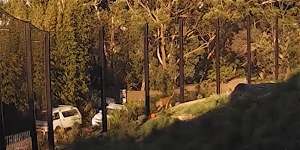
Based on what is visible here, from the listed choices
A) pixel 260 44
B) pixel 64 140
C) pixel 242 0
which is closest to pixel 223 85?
pixel 260 44

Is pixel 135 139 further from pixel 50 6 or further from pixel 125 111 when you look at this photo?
pixel 50 6

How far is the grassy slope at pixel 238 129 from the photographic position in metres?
5.73

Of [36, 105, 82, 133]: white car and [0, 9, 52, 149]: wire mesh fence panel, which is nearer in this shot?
[0, 9, 52, 149]: wire mesh fence panel

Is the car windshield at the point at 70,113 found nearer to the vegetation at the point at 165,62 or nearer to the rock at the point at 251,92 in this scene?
the vegetation at the point at 165,62

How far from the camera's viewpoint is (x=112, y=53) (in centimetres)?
1705

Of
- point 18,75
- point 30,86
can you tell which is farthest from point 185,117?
point 18,75

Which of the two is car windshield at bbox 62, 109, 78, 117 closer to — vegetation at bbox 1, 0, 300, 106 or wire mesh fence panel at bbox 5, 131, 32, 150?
vegetation at bbox 1, 0, 300, 106

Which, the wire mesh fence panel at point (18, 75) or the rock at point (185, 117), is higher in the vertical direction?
the wire mesh fence panel at point (18, 75)

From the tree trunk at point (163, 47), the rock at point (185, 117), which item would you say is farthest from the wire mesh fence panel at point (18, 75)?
the tree trunk at point (163, 47)

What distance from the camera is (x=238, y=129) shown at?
20.3 feet

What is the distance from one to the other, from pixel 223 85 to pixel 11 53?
23.3 feet

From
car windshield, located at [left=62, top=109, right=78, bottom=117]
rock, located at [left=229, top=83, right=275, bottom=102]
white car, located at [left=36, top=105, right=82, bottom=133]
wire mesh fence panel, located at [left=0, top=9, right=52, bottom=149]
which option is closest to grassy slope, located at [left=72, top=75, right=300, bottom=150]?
rock, located at [left=229, top=83, right=275, bottom=102]

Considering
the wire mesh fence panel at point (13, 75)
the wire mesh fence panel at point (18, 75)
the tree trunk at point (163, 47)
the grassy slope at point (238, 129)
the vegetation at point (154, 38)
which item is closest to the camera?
the grassy slope at point (238, 129)

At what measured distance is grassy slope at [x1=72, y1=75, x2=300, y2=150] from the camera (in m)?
5.73
